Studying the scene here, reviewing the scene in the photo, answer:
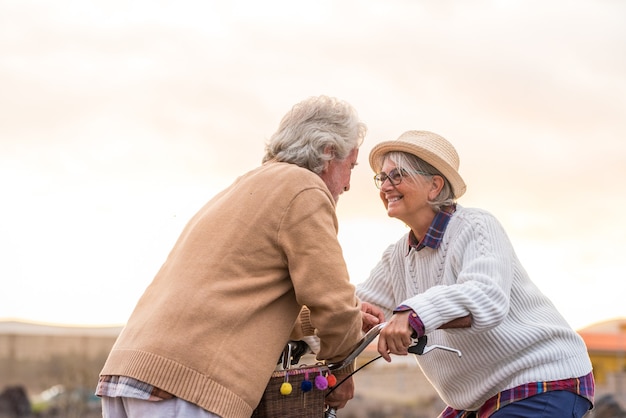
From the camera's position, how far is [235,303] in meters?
3.20

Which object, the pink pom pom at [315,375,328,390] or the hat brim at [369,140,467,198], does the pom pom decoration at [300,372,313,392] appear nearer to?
the pink pom pom at [315,375,328,390]

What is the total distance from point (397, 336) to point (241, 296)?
542 mm

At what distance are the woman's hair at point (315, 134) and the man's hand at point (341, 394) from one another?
747 mm

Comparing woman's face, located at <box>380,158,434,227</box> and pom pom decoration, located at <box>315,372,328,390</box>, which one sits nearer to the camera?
pom pom decoration, located at <box>315,372,328,390</box>

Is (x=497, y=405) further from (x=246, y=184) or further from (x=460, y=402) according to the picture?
(x=246, y=184)

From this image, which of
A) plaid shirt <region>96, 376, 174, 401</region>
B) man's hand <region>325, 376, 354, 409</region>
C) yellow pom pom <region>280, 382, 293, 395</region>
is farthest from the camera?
man's hand <region>325, 376, 354, 409</region>

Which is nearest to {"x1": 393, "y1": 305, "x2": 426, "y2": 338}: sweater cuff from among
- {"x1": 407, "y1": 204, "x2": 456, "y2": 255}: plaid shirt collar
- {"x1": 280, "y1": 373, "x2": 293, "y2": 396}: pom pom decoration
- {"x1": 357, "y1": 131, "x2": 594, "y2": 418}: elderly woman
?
{"x1": 357, "y1": 131, "x2": 594, "y2": 418}: elderly woman

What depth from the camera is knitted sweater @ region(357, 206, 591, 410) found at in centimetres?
355

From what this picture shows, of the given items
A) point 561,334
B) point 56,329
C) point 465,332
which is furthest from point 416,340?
point 56,329

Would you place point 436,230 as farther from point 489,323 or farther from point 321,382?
point 321,382

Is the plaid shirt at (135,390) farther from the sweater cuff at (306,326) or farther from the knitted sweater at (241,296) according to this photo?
the sweater cuff at (306,326)

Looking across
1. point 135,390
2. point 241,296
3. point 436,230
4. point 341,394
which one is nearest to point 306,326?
point 341,394

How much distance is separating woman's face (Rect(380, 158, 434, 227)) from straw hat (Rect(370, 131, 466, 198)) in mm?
82

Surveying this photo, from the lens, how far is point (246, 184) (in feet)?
11.1
